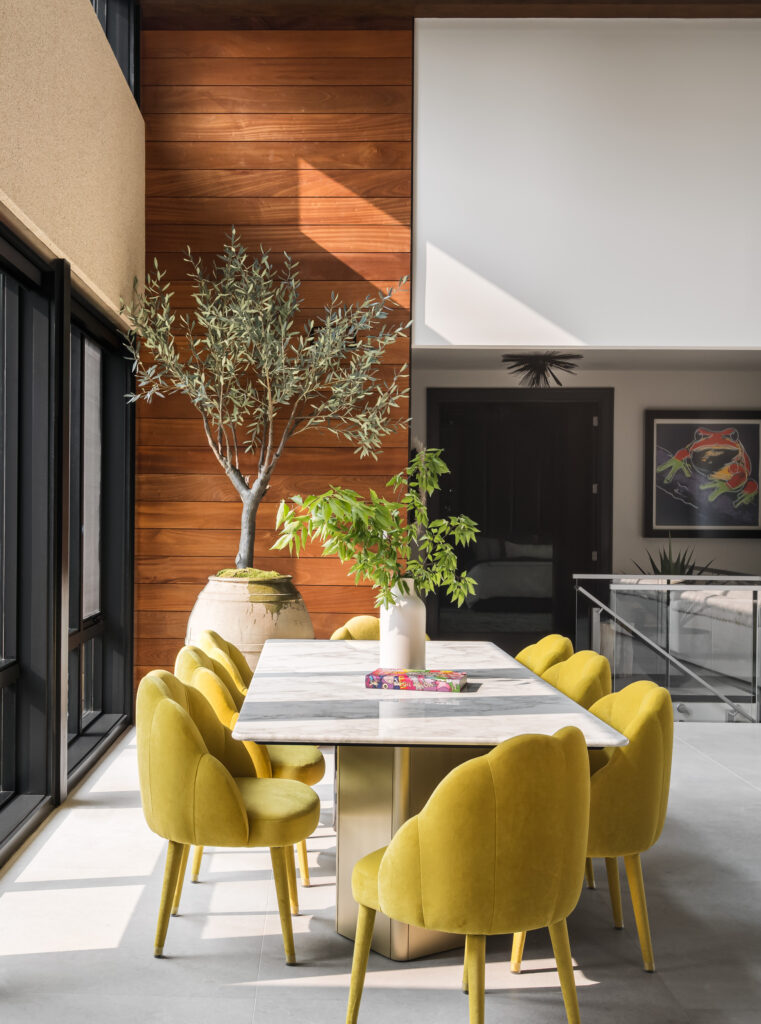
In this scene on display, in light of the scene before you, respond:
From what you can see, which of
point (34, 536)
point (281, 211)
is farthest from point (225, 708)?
point (281, 211)

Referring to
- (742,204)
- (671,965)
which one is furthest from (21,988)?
(742,204)

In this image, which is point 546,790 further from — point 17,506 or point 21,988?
point 17,506

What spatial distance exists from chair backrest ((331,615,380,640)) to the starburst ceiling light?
10.2 ft

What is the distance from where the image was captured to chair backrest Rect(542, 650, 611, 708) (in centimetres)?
313

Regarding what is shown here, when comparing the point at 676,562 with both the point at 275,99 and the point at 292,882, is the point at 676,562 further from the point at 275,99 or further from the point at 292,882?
the point at 292,882

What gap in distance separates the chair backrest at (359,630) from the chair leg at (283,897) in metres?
1.87

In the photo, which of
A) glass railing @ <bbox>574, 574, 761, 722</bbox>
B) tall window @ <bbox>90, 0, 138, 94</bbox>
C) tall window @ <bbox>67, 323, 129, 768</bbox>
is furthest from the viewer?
glass railing @ <bbox>574, 574, 761, 722</bbox>

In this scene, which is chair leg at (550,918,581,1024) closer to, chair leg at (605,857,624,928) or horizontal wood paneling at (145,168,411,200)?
chair leg at (605,857,624,928)

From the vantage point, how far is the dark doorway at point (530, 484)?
7.91 m

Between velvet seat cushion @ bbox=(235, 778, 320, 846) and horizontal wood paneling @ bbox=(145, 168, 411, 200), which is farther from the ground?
horizontal wood paneling @ bbox=(145, 168, 411, 200)

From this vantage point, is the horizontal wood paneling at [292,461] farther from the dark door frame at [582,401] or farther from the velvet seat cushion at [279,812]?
the velvet seat cushion at [279,812]

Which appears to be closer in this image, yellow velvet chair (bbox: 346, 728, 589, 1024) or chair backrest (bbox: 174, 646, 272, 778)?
yellow velvet chair (bbox: 346, 728, 589, 1024)

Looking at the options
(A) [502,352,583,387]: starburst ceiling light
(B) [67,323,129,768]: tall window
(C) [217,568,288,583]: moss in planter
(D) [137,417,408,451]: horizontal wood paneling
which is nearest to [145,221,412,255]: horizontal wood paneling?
(B) [67,323,129,768]: tall window

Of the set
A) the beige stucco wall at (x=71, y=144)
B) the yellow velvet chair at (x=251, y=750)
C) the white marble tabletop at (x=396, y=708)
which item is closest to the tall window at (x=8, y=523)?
the beige stucco wall at (x=71, y=144)
